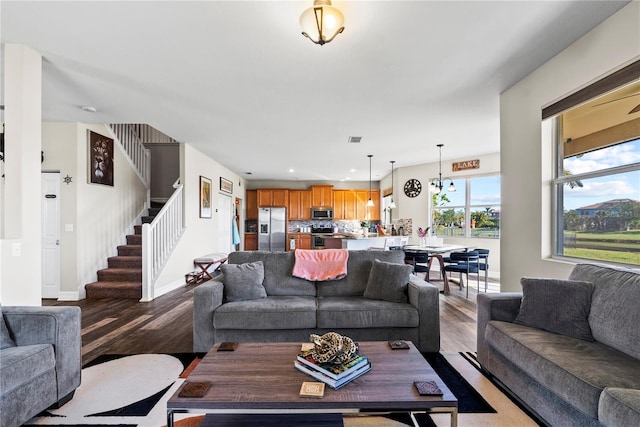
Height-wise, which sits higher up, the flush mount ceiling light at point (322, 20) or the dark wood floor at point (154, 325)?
the flush mount ceiling light at point (322, 20)

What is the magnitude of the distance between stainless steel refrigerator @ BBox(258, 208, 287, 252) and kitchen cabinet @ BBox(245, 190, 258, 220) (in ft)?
1.09

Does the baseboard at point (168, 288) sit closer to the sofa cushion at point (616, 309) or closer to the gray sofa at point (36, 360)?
the gray sofa at point (36, 360)

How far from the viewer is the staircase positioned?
15.2 ft

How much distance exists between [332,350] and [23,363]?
1.68m

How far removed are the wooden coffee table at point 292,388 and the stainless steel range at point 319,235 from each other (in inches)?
310

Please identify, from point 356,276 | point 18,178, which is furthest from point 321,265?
point 18,178

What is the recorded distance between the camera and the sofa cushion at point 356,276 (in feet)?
10.2

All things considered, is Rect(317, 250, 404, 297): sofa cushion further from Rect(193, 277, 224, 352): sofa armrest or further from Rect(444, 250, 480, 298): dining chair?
Rect(444, 250, 480, 298): dining chair

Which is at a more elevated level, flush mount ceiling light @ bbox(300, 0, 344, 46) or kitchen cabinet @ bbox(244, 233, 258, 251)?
flush mount ceiling light @ bbox(300, 0, 344, 46)

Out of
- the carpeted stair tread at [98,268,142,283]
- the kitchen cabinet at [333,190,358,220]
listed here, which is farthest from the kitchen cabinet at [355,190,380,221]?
the carpeted stair tread at [98,268,142,283]

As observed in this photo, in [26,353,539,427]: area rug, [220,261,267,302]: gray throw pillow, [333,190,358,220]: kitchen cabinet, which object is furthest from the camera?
[333,190,358,220]: kitchen cabinet

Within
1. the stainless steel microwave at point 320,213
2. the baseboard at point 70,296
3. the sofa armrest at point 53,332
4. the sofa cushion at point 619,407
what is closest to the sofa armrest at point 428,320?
the sofa cushion at point 619,407

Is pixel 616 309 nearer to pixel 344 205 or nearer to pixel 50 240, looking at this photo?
pixel 50 240

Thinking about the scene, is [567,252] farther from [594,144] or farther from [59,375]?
[59,375]
